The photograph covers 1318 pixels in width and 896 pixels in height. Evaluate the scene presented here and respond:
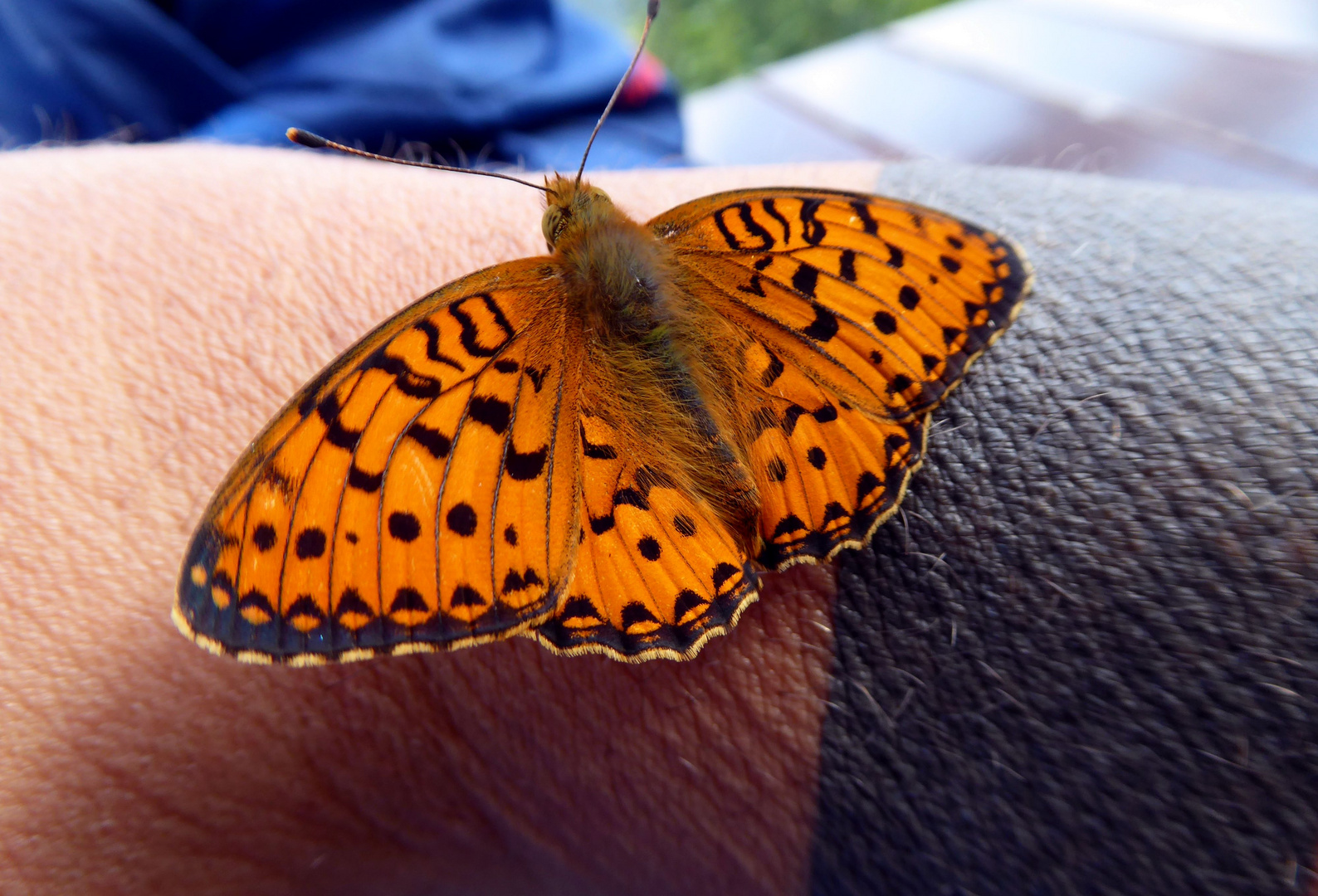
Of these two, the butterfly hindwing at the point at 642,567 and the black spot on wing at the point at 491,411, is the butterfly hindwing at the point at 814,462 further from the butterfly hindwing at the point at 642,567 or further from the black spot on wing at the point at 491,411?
the black spot on wing at the point at 491,411

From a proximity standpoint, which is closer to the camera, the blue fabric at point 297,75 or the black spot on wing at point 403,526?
the black spot on wing at point 403,526

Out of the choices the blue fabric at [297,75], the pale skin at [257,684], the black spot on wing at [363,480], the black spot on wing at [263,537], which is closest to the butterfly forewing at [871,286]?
the pale skin at [257,684]

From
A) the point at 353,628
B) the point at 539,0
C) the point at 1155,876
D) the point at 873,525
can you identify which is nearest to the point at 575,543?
the point at 353,628

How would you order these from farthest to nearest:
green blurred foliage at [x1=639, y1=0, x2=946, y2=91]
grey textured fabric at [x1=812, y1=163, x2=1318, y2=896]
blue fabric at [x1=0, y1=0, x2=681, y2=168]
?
green blurred foliage at [x1=639, y1=0, x2=946, y2=91] < blue fabric at [x1=0, y1=0, x2=681, y2=168] < grey textured fabric at [x1=812, y1=163, x2=1318, y2=896]

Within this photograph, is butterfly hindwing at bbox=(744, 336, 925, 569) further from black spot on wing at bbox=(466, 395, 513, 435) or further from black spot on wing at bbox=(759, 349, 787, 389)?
black spot on wing at bbox=(466, 395, 513, 435)

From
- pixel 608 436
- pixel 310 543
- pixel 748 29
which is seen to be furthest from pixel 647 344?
pixel 748 29

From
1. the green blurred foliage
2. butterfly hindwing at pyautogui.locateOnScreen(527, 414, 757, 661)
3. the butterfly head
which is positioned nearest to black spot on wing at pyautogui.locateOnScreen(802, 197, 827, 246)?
the butterfly head

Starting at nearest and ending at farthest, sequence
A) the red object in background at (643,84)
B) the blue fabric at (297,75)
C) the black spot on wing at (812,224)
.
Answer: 1. the black spot on wing at (812,224)
2. the blue fabric at (297,75)
3. the red object in background at (643,84)

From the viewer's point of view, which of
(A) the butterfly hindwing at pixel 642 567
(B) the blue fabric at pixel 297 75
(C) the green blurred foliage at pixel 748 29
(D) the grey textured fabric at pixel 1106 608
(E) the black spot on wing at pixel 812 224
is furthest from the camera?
(C) the green blurred foliage at pixel 748 29
